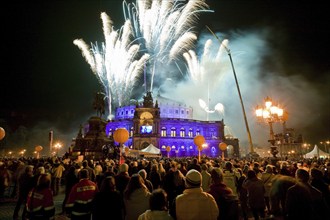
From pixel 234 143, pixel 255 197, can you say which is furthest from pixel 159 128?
pixel 255 197

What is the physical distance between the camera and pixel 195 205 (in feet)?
12.4

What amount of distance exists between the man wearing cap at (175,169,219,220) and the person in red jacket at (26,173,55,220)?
3307mm

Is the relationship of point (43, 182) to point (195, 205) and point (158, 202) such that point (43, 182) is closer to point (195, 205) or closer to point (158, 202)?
point (158, 202)

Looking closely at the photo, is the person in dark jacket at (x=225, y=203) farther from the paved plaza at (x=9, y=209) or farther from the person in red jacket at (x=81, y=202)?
the paved plaza at (x=9, y=209)

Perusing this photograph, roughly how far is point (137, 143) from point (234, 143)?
40752 millimetres

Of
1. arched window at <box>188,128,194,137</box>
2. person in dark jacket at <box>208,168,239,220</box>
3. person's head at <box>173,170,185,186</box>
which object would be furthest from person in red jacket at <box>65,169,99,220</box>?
arched window at <box>188,128,194,137</box>

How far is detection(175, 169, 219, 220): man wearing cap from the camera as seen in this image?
3.72 m

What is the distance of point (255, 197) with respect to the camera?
7617 millimetres

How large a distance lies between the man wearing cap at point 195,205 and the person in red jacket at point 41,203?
3.31 metres

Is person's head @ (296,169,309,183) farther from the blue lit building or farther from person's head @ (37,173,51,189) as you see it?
the blue lit building

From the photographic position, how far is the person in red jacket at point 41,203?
5.12 m

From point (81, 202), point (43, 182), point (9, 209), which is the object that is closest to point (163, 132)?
point (9, 209)

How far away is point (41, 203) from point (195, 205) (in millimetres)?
3686

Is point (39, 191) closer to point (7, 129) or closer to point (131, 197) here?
point (131, 197)
